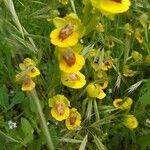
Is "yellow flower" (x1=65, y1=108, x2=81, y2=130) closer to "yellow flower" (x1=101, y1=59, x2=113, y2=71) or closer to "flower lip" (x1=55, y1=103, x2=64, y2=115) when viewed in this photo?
"flower lip" (x1=55, y1=103, x2=64, y2=115)

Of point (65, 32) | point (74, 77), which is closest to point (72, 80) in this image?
point (74, 77)

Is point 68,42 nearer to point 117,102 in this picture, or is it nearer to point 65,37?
point 65,37

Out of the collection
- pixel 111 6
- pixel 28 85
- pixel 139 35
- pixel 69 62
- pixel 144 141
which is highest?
pixel 111 6

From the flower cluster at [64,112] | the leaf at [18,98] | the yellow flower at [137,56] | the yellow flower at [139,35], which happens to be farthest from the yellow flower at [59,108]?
the yellow flower at [139,35]

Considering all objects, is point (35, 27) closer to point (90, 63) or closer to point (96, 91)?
point (90, 63)

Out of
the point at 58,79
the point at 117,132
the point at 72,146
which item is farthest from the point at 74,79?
the point at 117,132

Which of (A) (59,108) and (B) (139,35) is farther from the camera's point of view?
(B) (139,35)

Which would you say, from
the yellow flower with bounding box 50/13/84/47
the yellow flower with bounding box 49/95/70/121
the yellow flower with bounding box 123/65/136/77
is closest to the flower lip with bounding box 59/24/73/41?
the yellow flower with bounding box 50/13/84/47

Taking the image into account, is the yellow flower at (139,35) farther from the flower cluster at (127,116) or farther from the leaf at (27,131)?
the leaf at (27,131)
